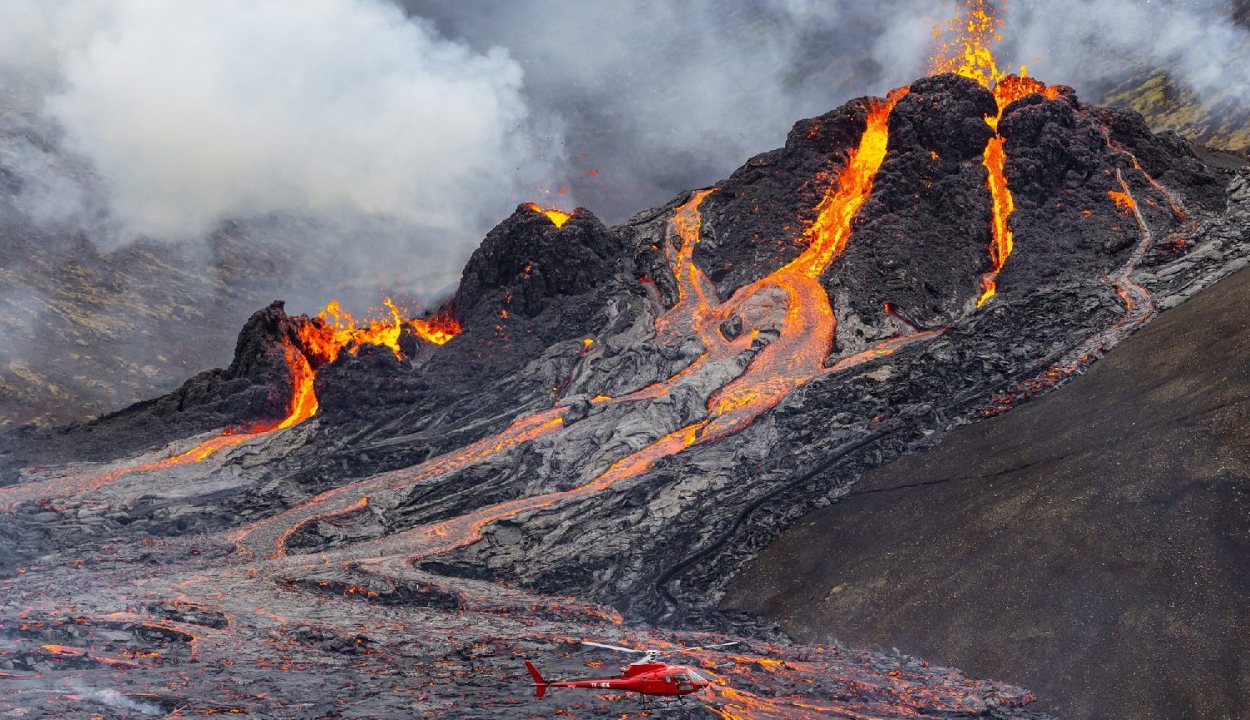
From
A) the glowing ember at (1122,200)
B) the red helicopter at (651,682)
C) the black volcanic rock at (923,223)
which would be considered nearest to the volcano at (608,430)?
the black volcanic rock at (923,223)

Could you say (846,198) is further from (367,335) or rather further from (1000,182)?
(367,335)

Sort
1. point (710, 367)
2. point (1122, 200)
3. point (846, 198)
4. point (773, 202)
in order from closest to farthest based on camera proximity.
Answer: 1. point (710, 367)
2. point (1122, 200)
3. point (846, 198)
4. point (773, 202)

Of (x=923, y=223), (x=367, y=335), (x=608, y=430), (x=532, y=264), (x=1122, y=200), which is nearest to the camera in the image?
(x=608, y=430)

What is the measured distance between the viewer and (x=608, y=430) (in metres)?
50.8

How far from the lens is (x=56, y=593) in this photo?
37.6 m

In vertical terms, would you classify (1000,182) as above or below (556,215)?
below

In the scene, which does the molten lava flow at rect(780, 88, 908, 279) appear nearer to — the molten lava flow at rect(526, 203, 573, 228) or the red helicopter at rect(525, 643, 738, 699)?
the molten lava flow at rect(526, 203, 573, 228)

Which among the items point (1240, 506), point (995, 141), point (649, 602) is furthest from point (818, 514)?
point (995, 141)

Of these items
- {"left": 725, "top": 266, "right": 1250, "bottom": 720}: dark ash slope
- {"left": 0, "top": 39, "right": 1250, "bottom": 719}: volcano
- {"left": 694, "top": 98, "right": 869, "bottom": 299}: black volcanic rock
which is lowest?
{"left": 725, "top": 266, "right": 1250, "bottom": 720}: dark ash slope

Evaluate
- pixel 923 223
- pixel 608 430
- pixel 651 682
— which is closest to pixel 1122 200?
pixel 923 223

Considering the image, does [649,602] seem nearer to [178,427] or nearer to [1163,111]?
[178,427]

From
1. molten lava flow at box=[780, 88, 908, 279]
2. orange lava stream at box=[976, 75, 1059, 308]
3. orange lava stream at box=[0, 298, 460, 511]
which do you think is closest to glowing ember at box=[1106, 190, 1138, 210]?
orange lava stream at box=[976, 75, 1059, 308]

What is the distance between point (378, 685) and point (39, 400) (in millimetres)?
83919

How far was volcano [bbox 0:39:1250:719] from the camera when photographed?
30922 millimetres
